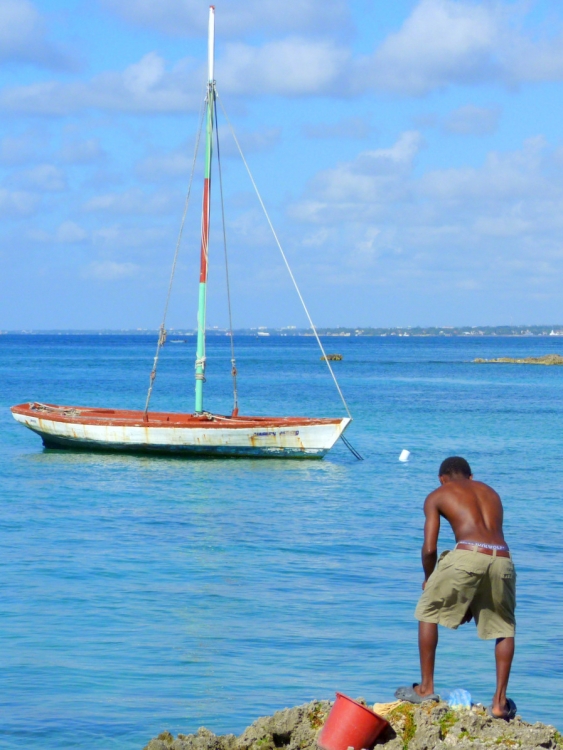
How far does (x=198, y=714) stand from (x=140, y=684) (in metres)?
0.83

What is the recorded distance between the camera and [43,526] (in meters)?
16.8

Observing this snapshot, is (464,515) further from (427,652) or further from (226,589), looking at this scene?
(226,589)

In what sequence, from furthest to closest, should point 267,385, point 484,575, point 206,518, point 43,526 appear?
point 267,385, point 206,518, point 43,526, point 484,575

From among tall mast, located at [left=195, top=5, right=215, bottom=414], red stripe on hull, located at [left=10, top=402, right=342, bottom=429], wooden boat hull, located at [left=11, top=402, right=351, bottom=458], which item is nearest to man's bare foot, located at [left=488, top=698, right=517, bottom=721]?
wooden boat hull, located at [left=11, top=402, right=351, bottom=458]

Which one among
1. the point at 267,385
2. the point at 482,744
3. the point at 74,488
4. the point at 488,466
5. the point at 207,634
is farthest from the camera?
the point at 267,385

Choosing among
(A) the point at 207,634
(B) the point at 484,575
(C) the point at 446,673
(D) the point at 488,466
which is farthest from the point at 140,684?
(D) the point at 488,466

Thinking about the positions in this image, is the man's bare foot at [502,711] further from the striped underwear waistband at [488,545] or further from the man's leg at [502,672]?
the striped underwear waistband at [488,545]

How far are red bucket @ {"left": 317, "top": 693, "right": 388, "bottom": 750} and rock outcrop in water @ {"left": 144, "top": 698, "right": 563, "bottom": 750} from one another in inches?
3.5

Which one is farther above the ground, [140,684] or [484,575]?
[484,575]

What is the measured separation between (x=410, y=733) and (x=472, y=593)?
0.93m

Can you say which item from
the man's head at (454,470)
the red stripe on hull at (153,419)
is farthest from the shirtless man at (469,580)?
the red stripe on hull at (153,419)

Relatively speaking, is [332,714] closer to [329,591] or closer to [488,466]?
→ [329,591]

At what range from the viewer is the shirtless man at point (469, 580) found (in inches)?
252

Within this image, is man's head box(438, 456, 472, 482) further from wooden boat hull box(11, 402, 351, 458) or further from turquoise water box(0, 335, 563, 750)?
wooden boat hull box(11, 402, 351, 458)
